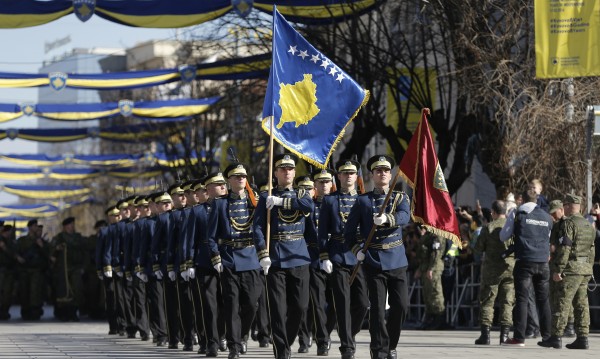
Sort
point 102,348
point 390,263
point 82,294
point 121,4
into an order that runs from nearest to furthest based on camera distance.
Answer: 1. point 390,263
2. point 102,348
3. point 121,4
4. point 82,294

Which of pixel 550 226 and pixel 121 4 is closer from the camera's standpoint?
pixel 550 226

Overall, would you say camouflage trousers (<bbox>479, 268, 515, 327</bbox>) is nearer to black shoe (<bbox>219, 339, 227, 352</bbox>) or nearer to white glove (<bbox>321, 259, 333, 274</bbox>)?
black shoe (<bbox>219, 339, 227, 352</bbox>)

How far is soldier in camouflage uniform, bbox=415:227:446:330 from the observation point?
72.9 feet

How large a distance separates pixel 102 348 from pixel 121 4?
26.8 ft

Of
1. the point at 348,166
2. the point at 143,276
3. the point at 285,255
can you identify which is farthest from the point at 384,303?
the point at 143,276

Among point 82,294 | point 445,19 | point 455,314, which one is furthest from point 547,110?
point 82,294

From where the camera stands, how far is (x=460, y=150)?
29.9 meters

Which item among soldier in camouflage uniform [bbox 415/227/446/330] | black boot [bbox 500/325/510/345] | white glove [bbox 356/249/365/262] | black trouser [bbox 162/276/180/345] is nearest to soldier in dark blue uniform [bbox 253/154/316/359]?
white glove [bbox 356/249/365/262]

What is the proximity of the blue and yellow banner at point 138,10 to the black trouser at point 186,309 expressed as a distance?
26.5 feet

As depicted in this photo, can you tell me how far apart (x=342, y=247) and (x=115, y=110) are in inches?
940

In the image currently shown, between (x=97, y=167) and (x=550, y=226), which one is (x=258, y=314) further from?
(x=97, y=167)

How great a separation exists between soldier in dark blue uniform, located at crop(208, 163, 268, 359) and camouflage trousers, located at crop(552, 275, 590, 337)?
3.59 meters

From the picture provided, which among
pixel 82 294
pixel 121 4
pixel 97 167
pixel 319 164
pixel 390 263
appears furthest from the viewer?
pixel 97 167

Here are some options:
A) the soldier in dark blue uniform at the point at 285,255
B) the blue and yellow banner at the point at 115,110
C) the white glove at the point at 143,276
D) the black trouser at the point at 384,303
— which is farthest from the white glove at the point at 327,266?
the blue and yellow banner at the point at 115,110
